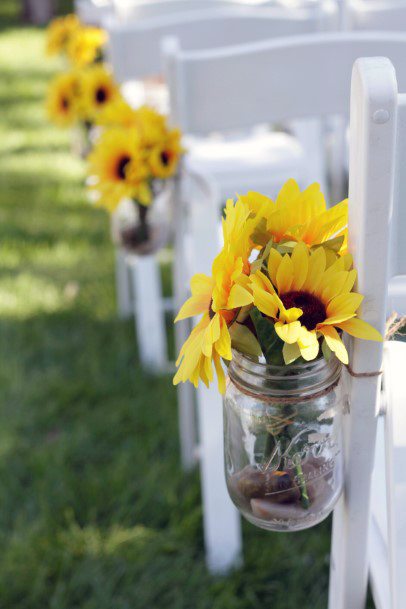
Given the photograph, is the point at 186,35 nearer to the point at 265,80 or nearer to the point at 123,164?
the point at 123,164

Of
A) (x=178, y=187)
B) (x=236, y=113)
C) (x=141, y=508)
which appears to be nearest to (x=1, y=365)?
(x=141, y=508)

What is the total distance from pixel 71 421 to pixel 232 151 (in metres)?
0.87

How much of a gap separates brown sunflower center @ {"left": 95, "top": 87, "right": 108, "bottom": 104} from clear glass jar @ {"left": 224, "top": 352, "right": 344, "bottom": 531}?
177cm

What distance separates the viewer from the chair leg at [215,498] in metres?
1.58

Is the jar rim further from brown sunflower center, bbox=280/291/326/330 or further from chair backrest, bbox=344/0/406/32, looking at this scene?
chair backrest, bbox=344/0/406/32

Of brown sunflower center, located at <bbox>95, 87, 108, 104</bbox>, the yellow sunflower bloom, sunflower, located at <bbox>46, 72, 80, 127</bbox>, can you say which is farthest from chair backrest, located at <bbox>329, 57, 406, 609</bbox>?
sunflower, located at <bbox>46, 72, 80, 127</bbox>

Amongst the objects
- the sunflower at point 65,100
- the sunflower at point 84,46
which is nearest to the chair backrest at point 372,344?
the sunflower at point 65,100

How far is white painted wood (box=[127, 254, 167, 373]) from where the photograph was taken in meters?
2.39

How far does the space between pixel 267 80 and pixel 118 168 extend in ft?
1.23

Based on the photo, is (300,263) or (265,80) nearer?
(300,263)

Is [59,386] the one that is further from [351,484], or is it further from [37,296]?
[351,484]

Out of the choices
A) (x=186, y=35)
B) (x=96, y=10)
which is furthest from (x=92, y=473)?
(x=96, y=10)

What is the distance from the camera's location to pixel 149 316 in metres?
2.41

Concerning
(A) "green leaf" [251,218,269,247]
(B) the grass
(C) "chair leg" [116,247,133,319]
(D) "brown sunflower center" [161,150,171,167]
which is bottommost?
(B) the grass
